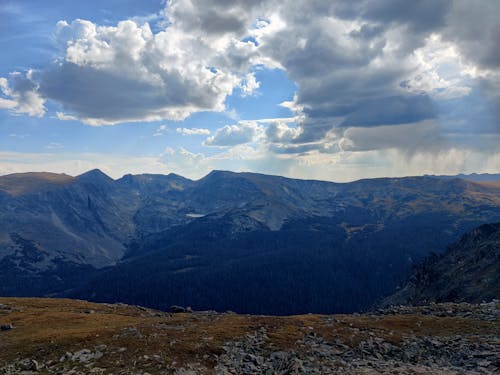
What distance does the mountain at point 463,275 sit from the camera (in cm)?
11419

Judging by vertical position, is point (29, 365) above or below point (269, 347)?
below

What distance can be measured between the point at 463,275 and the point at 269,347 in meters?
122

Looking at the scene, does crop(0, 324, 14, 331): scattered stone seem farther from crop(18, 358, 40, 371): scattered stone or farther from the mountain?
the mountain

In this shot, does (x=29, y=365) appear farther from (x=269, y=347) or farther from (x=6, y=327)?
(x=269, y=347)

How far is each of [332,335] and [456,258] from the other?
14841 cm

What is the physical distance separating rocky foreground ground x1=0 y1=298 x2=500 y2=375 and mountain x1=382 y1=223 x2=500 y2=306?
63.3 m

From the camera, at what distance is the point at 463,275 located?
454ft

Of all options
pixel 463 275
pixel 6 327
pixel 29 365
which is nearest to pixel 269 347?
pixel 29 365

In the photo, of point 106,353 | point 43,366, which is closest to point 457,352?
point 106,353

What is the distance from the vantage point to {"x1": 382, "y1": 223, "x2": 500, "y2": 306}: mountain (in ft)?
375

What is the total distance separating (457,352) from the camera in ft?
142

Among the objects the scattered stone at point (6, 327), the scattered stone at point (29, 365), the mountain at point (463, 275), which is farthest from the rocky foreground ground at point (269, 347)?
the mountain at point (463, 275)

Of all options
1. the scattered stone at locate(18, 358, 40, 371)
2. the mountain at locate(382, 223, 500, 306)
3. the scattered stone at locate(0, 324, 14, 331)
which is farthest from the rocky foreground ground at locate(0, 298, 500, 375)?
the mountain at locate(382, 223, 500, 306)

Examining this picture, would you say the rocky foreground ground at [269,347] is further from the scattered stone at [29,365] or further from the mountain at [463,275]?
Result: the mountain at [463,275]
